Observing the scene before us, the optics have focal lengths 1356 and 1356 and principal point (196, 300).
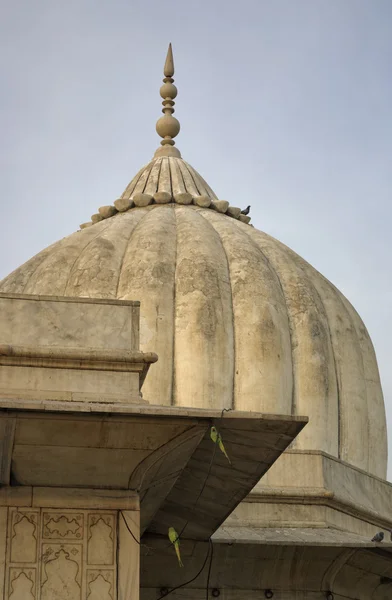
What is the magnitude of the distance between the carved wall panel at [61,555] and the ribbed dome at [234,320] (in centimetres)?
554

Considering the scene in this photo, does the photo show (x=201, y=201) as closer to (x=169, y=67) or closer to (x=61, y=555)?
(x=169, y=67)

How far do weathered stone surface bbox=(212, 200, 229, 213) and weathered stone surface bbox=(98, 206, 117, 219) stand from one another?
4.84 feet

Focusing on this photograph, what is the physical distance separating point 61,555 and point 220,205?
405 inches

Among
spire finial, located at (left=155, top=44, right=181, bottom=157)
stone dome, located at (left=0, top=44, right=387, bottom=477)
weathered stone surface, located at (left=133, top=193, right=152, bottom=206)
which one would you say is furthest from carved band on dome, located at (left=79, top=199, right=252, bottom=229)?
spire finial, located at (left=155, top=44, right=181, bottom=157)

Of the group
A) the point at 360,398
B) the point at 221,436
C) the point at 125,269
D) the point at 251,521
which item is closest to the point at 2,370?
the point at 221,436

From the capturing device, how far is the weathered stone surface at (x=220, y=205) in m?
20.0

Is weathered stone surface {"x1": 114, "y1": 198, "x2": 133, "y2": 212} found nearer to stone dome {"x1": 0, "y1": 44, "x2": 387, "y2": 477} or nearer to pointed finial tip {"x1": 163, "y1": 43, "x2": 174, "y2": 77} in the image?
stone dome {"x1": 0, "y1": 44, "x2": 387, "y2": 477}

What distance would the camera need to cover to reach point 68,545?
10430 mm

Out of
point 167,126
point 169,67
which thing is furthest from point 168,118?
point 169,67

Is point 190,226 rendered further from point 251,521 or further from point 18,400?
point 18,400

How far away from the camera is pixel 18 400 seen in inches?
391

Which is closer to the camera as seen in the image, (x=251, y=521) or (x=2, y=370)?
(x=2, y=370)

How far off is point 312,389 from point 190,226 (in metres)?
3.02

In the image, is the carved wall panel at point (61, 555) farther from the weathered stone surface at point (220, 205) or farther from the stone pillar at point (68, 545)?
the weathered stone surface at point (220, 205)
